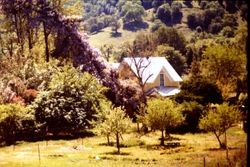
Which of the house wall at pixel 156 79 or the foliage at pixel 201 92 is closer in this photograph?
the foliage at pixel 201 92

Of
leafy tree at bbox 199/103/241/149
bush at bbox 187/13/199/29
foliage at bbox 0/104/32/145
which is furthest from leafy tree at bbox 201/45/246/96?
bush at bbox 187/13/199/29

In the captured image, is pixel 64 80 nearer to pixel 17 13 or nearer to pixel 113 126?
pixel 113 126

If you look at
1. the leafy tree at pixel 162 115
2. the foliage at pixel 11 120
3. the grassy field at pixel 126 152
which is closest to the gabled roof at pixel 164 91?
the grassy field at pixel 126 152

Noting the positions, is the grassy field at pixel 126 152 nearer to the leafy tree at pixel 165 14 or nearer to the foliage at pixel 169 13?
the foliage at pixel 169 13

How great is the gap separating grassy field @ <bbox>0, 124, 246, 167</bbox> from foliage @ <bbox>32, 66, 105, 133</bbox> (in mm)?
3810

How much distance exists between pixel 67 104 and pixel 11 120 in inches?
277

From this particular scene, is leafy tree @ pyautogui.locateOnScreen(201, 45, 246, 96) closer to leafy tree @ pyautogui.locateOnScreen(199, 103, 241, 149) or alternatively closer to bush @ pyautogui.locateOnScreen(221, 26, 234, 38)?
leafy tree @ pyautogui.locateOnScreen(199, 103, 241, 149)

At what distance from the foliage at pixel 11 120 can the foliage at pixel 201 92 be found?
18.6 metres

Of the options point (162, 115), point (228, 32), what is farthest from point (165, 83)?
point (228, 32)

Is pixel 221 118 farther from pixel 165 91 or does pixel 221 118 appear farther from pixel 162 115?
pixel 165 91

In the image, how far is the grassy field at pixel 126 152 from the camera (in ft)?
101

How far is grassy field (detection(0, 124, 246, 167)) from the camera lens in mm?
30656

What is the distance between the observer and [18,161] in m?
32.0

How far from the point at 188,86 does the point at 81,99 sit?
46.3ft
